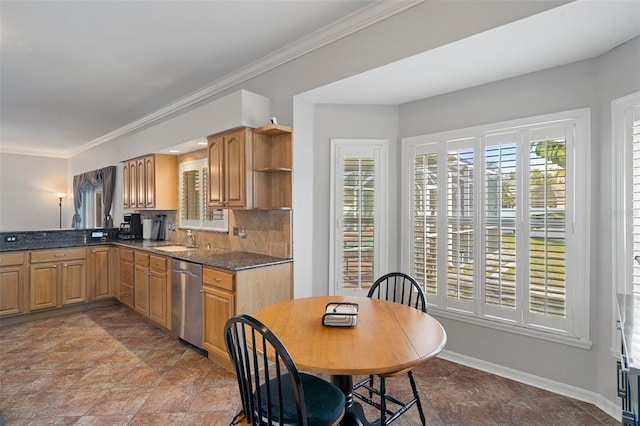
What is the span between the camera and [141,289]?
4062 mm

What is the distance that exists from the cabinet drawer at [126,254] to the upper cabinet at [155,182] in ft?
2.13

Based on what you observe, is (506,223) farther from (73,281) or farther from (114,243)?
(73,281)

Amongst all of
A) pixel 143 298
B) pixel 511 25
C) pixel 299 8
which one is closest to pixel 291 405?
pixel 511 25

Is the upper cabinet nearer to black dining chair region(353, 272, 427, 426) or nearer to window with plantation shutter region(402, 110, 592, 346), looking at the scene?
window with plantation shutter region(402, 110, 592, 346)

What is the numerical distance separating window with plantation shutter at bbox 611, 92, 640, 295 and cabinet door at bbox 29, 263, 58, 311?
5.82 m

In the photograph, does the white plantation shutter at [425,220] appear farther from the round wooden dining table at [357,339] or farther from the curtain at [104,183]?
the curtain at [104,183]

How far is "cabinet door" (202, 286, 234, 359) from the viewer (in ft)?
9.33

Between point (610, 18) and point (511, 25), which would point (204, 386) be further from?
point (610, 18)

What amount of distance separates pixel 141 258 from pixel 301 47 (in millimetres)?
3041

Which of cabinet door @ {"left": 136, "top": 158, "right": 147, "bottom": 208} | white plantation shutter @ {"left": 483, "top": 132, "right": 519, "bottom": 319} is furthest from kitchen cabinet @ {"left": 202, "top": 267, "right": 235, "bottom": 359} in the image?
cabinet door @ {"left": 136, "top": 158, "right": 147, "bottom": 208}

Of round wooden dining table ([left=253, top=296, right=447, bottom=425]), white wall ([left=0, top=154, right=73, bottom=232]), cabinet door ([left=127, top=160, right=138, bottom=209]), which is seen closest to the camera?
round wooden dining table ([left=253, top=296, right=447, bottom=425])

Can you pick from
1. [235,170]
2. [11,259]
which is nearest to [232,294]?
[235,170]

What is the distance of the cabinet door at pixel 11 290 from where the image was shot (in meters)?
3.99

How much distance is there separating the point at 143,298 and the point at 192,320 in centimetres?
116
